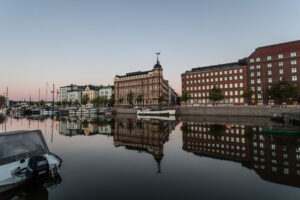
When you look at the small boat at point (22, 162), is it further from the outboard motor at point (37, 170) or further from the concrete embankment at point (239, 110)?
the concrete embankment at point (239, 110)

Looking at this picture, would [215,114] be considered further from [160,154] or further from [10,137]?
[10,137]

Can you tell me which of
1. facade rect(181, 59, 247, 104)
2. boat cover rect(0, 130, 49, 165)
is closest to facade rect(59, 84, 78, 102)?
facade rect(181, 59, 247, 104)

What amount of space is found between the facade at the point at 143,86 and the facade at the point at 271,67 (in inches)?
2068

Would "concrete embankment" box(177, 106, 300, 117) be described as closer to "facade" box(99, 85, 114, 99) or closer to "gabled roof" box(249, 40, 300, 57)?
"gabled roof" box(249, 40, 300, 57)

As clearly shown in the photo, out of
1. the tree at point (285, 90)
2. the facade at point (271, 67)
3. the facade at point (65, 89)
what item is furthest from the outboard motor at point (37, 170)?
the facade at point (65, 89)

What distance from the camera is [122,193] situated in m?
7.79

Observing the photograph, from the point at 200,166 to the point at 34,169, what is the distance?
10.4 metres

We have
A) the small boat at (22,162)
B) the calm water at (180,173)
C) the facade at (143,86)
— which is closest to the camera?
the calm water at (180,173)

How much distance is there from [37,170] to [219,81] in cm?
10055

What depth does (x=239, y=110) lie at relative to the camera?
5862 centimetres

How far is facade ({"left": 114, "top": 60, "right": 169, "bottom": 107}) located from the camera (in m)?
96.1

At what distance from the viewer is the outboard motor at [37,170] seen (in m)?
8.00

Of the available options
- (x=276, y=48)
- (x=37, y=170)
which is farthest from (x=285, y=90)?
(x=37, y=170)

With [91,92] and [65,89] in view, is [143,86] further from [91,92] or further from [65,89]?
[65,89]
